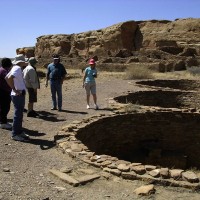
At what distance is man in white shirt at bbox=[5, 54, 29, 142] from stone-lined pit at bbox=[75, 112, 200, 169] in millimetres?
2623

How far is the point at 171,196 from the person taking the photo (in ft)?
14.9

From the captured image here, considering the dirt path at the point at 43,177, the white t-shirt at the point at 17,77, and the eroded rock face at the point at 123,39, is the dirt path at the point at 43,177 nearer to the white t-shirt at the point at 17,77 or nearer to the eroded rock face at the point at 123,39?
the white t-shirt at the point at 17,77

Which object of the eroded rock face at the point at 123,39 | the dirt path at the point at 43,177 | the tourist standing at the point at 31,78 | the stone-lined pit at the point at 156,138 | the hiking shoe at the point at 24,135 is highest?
the eroded rock face at the point at 123,39

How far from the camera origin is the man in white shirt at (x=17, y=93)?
661 centimetres

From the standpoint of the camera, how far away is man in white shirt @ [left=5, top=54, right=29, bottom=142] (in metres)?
6.61

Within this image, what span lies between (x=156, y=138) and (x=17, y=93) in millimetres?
4784

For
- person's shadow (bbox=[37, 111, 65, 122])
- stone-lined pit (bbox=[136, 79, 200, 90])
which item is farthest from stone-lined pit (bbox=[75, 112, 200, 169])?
stone-lined pit (bbox=[136, 79, 200, 90])

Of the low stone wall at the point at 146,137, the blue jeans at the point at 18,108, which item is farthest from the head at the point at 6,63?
the low stone wall at the point at 146,137

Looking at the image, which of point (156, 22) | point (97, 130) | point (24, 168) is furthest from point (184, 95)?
point (156, 22)

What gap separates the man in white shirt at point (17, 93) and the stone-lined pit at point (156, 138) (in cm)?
262

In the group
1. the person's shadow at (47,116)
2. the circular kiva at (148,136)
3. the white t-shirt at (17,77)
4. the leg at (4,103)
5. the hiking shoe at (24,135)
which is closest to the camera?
the white t-shirt at (17,77)

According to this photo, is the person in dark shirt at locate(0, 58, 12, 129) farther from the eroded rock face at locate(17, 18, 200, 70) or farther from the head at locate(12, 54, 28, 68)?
the eroded rock face at locate(17, 18, 200, 70)

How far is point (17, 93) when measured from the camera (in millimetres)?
6633

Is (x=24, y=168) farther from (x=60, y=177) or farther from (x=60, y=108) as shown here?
(x=60, y=108)
